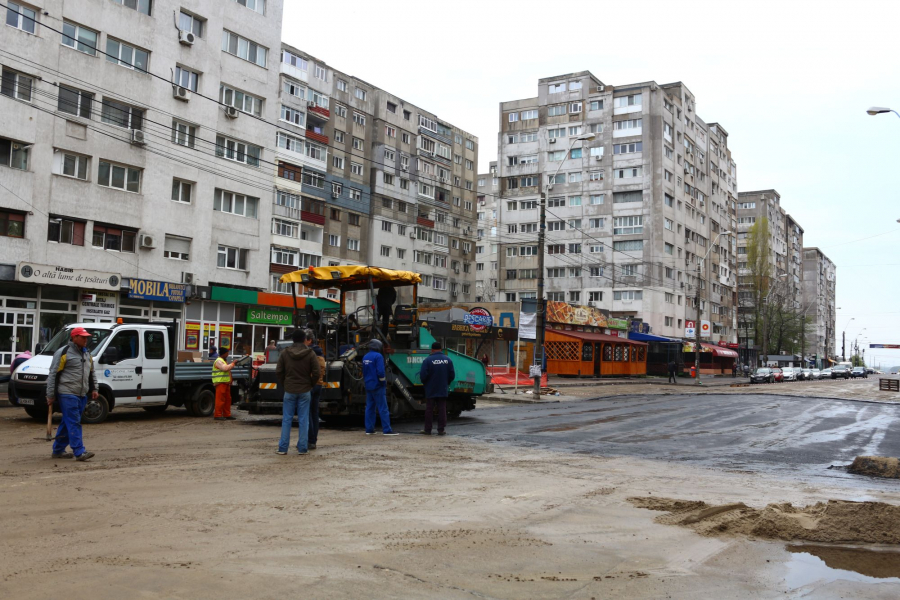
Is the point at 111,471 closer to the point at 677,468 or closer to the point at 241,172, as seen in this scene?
the point at 677,468

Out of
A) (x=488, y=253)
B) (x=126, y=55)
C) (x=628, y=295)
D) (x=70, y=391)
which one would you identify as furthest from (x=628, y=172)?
(x=70, y=391)

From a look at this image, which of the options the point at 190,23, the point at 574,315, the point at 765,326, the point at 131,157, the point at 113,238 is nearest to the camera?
the point at 113,238

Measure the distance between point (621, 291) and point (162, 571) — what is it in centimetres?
7363

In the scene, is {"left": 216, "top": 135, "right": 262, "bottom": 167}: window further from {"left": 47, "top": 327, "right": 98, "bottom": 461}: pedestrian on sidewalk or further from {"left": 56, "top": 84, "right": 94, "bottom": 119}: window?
{"left": 47, "top": 327, "right": 98, "bottom": 461}: pedestrian on sidewalk

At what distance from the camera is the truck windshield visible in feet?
47.7

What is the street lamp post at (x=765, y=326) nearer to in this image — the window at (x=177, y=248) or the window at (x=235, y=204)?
the window at (x=235, y=204)

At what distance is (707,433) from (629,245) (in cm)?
6202

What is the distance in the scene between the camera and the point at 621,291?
75625 mm

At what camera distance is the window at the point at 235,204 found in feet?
130

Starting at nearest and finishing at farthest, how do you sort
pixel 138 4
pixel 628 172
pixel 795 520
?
pixel 795 520 < pixel 138 4 < pixel 628 172

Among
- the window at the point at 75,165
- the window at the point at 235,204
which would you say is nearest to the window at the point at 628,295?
the window at the point at 235,204

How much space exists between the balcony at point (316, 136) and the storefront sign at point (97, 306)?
26.1 meters

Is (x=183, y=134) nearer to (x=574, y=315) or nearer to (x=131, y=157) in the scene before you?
(x=131, y=157)

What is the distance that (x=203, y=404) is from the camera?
16828 millimetres
